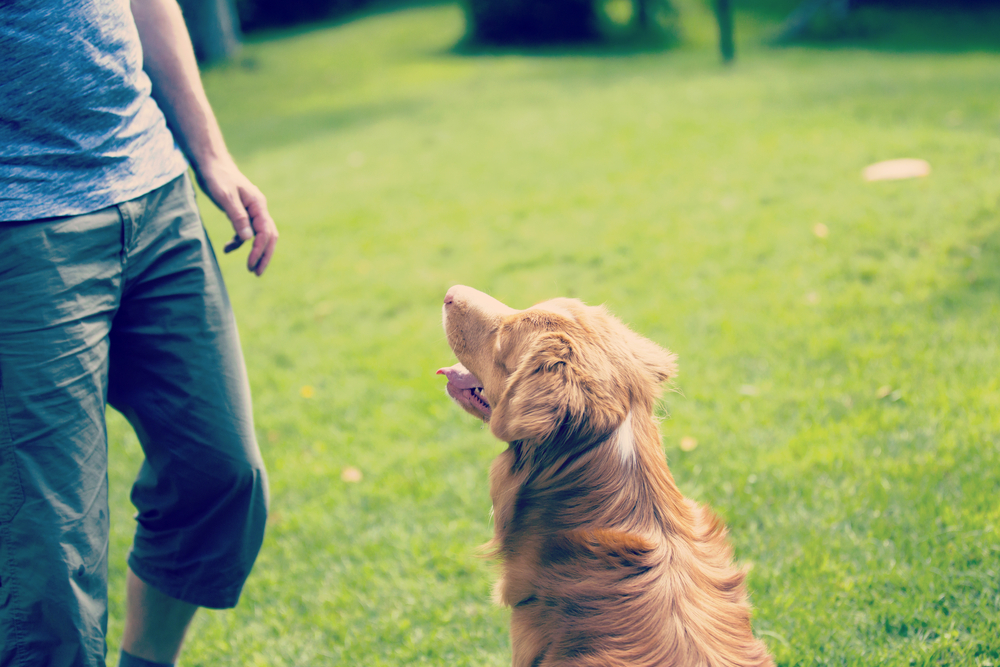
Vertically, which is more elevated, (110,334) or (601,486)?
(110,334)

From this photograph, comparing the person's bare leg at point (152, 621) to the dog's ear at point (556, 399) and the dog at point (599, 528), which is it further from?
the dog's ear at point (556, 399)

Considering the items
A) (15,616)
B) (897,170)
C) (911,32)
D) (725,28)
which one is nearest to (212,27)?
(725,28)

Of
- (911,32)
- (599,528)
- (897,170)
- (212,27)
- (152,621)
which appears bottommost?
(911,32)

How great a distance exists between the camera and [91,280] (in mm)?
1725

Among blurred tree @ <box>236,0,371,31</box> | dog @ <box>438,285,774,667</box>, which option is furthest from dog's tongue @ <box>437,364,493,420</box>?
blurred tree @ <box>236,0,371,31</box>

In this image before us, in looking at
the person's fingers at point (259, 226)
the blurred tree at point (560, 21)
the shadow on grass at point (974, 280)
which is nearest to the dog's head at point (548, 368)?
the person's fingers at point (259, 226)

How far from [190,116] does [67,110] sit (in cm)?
47

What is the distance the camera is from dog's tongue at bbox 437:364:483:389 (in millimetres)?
2285

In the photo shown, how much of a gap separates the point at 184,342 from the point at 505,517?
1011mm

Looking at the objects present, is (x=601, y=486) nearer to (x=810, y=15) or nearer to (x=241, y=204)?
(x=241, y=204)

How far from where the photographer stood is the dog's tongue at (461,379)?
2285 millimetres

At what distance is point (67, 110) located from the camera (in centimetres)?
170

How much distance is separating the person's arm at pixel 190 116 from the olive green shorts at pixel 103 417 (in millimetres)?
109

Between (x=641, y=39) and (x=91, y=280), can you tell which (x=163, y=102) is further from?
(x=641, y=39)
